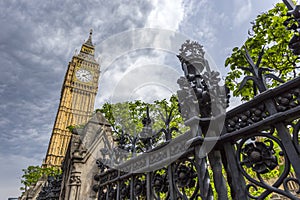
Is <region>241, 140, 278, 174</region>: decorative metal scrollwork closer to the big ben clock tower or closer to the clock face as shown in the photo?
the big ben clock tower

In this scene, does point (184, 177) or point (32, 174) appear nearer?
point (184, 177)

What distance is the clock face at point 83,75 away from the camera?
61872 millimetres

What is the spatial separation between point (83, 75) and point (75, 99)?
798 centimetres

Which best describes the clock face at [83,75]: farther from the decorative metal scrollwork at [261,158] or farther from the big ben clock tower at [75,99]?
the decorative metal scrollwork at [261,158]

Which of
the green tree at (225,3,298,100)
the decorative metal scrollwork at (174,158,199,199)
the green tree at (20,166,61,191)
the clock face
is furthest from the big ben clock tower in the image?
the decorative metal scrollwork at (174,158,199,199)

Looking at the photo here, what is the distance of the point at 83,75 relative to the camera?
205ft

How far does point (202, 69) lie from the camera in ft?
7.29

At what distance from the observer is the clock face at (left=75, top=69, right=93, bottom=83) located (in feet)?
203

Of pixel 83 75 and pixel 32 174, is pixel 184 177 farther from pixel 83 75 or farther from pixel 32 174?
pixel 83 75

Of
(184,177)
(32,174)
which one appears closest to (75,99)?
(32,174)

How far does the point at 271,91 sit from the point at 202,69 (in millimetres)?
854

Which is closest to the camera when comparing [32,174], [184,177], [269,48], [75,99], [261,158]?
[261,158]

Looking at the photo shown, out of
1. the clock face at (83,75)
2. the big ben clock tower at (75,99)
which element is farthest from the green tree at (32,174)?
the clock face at (83,75)

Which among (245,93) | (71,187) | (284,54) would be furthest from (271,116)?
(284,54)
